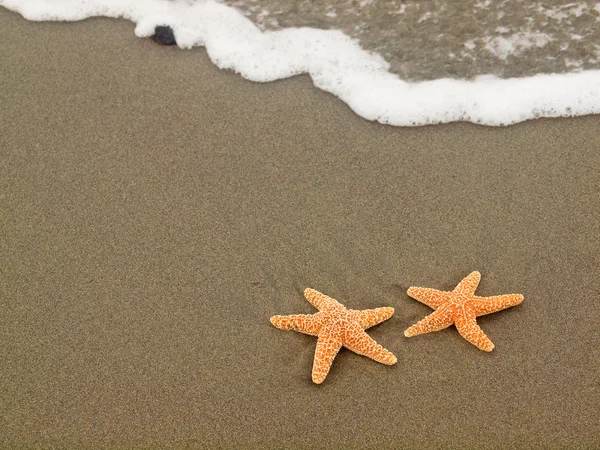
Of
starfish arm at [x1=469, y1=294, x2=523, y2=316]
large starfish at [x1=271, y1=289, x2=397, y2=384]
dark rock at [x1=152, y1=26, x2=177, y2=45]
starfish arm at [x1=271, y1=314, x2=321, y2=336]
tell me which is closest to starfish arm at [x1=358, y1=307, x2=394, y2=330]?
large starfish at [x1=271, y1=289, x2=397, y2=384]

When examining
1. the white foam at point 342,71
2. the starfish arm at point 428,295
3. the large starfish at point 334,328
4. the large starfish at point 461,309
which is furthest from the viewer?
the white foam at point 342,71

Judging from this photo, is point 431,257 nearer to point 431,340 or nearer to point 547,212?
point 431,340

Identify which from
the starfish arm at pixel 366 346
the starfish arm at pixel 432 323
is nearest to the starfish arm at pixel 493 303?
the starfish arm at pixel 432 323

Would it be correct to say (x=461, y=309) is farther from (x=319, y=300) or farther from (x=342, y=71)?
(x=342, y=71)

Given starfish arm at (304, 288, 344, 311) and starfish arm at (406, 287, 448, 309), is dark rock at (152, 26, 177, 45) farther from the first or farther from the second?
starfish arm at (406, 287, 448, 309)

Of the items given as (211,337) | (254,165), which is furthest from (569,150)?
(211,337)

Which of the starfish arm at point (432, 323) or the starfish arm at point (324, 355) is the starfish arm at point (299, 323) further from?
the starfish arm at point (432, 323)

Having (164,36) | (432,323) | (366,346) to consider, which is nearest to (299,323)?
(366,346)
